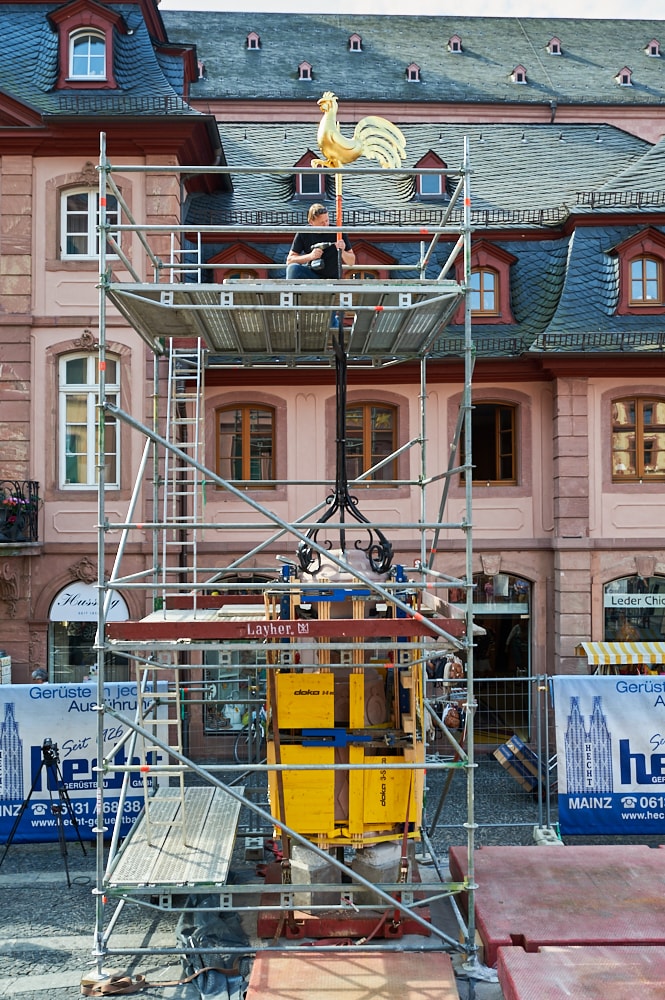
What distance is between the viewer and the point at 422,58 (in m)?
32.4

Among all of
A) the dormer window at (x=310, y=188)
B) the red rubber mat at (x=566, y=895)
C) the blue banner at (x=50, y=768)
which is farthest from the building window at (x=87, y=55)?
the red rubber mat at (x=566, y=895)

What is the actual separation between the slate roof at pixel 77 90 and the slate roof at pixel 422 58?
10355 millimetres

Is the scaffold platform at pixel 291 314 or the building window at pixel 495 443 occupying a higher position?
the scaffold platform at pixel 291 314

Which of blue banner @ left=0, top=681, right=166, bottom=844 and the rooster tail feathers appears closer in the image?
the rooster tail feathers

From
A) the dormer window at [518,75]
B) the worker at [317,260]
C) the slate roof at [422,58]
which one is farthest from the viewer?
the dormer window at [518,75]

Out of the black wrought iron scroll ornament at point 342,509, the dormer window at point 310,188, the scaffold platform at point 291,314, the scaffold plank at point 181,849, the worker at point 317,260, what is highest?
the dormer window at point 310,188

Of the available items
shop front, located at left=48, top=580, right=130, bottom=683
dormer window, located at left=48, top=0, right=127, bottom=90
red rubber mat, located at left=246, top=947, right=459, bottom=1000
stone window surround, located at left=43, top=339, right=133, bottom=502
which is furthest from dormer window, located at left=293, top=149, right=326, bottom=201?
red rubber mat, located at left=246, top=947, right=459, bottom=1000

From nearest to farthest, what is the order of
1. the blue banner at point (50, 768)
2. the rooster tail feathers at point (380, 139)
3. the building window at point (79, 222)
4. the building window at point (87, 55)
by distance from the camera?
the rooster tail feathers at point (380, 139) → the blue banner at point (50, 768) → the building window at point (79, 222) → the building window at point (87, 55)

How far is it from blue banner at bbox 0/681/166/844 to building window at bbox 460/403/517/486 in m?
9.02

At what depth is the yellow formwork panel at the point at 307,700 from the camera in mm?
9734

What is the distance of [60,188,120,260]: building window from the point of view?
715 inches

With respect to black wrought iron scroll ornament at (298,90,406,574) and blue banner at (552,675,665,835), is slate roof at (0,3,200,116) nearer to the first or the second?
black wrought iron scroll ornament at (298,90,406,574)

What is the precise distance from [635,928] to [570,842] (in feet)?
14.9

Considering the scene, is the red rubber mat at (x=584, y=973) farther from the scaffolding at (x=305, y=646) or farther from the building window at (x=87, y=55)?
the building window at (x=87, y=55)
